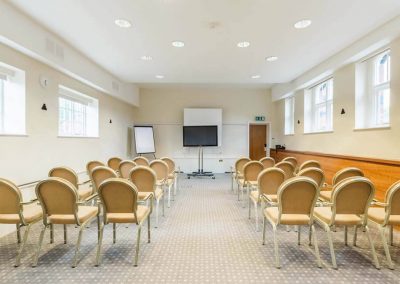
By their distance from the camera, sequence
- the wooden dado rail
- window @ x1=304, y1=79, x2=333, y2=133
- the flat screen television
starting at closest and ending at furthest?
the wooden dado rail < window @ x1=304, y1=79, x2=333, y2=133 < the flat screen television

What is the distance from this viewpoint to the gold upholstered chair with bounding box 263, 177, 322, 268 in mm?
2506

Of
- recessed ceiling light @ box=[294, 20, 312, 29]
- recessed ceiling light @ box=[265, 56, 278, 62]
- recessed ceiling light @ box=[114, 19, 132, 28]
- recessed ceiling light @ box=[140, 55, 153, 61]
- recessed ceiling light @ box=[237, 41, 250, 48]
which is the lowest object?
recessed ceiling light @ box=[114, 19, 132, 28]

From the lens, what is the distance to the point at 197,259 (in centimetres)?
275

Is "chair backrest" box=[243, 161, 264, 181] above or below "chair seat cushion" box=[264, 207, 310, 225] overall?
above

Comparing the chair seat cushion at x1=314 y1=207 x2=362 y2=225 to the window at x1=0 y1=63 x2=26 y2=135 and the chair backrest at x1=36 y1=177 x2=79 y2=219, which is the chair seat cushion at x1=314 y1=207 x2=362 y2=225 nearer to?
the chair backrest at x1=36 y1=177 x2=79 y2=219

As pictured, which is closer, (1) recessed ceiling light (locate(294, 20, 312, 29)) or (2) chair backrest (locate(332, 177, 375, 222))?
(2) chair backrest (locate(332, 177, 375, 222))

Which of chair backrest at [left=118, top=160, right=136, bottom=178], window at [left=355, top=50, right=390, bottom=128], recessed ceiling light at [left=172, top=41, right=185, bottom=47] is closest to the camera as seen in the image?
window at [left=355, top=50, right=390, bottom=128]

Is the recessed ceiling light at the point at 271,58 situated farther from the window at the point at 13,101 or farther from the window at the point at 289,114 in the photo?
the window at the point at 13,101

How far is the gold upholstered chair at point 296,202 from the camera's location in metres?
2.51

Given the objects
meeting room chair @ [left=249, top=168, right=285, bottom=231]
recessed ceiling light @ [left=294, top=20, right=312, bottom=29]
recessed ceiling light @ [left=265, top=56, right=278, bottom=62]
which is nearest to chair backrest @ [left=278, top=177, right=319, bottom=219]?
meeting room chair @ [left=249, top=168, right=285, bottom=231]

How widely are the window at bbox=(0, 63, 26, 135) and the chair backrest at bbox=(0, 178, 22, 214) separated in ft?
5.21

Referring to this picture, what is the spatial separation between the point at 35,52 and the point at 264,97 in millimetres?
8024

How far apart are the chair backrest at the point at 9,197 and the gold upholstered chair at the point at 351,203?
3324 millimetres

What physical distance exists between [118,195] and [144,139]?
6.71 meters
